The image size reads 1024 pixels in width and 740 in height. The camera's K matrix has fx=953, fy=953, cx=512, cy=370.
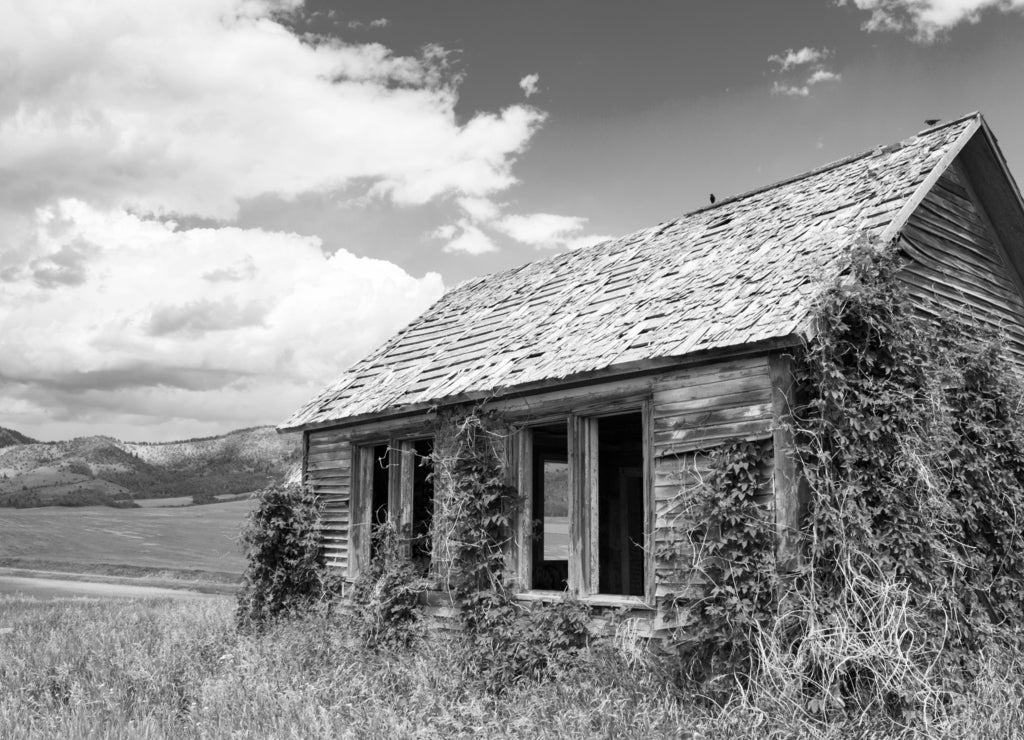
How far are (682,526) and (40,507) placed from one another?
62.3 m

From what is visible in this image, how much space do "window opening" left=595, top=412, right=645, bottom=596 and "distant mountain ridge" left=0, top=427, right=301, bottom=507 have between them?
45.3 metres

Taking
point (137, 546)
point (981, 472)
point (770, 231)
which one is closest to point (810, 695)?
point (981, 472)

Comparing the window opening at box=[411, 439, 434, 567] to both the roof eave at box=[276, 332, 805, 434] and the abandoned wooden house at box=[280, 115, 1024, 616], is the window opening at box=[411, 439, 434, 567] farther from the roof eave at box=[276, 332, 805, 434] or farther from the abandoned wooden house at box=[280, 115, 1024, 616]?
the roof eave at box=[276, 332, 805, 434]

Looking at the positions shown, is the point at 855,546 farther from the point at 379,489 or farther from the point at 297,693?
the point at 379,489

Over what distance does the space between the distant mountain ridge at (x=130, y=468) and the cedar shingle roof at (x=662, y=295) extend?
1777 inches

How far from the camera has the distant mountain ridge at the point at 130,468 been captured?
7494 centimetres

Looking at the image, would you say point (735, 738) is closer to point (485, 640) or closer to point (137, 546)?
point (485, 640)

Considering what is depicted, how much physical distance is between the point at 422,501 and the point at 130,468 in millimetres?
112447

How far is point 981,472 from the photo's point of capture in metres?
9.37

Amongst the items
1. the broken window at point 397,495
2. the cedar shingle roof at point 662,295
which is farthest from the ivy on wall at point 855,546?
the broken window at point 397,495

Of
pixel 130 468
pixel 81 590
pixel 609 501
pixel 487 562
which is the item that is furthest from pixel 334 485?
pixel 130 468

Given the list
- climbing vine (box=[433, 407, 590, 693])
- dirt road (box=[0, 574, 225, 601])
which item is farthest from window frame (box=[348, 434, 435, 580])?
dirt road (box=[0, 574, 225, 601])

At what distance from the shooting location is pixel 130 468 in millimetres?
116875

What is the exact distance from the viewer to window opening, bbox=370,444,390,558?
43.5ft
